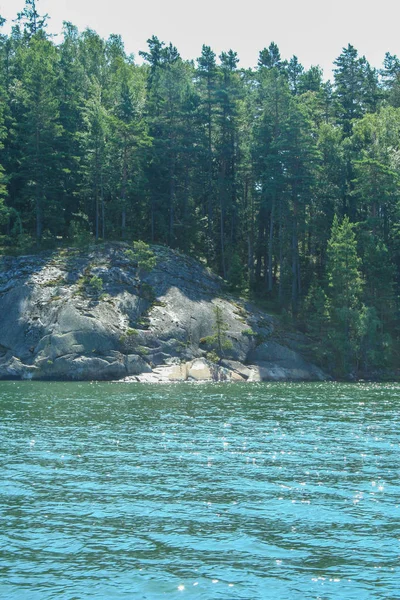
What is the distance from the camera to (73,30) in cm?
12488

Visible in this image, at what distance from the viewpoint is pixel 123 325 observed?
6022 centimetres

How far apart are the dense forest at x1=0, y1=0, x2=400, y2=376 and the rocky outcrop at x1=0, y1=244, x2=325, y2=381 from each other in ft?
15.0

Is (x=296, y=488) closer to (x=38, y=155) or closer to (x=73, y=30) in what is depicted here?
(x=38, y=155)

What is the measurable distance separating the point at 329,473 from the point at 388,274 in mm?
51083

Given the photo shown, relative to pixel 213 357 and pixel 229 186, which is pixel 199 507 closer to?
pixel 213 357

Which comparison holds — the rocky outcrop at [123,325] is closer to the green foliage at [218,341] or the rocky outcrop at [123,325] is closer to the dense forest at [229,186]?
the green foliage at [218,341]

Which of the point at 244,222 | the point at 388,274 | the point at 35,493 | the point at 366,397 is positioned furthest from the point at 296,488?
the point at 244,222

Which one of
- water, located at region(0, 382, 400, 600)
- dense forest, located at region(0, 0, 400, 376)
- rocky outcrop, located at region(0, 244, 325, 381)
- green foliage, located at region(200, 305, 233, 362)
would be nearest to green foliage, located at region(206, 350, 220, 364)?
rocky outcrop, located at region(0, 244, 325, 381)

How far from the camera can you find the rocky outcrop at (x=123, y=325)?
Answer: 56.8 m

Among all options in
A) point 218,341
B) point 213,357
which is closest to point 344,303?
point 218,341

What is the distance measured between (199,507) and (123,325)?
144 feet

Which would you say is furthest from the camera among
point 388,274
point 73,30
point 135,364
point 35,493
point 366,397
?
point 73,30

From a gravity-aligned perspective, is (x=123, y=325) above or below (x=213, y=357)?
above

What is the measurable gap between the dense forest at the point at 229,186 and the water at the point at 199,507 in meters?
35.3
